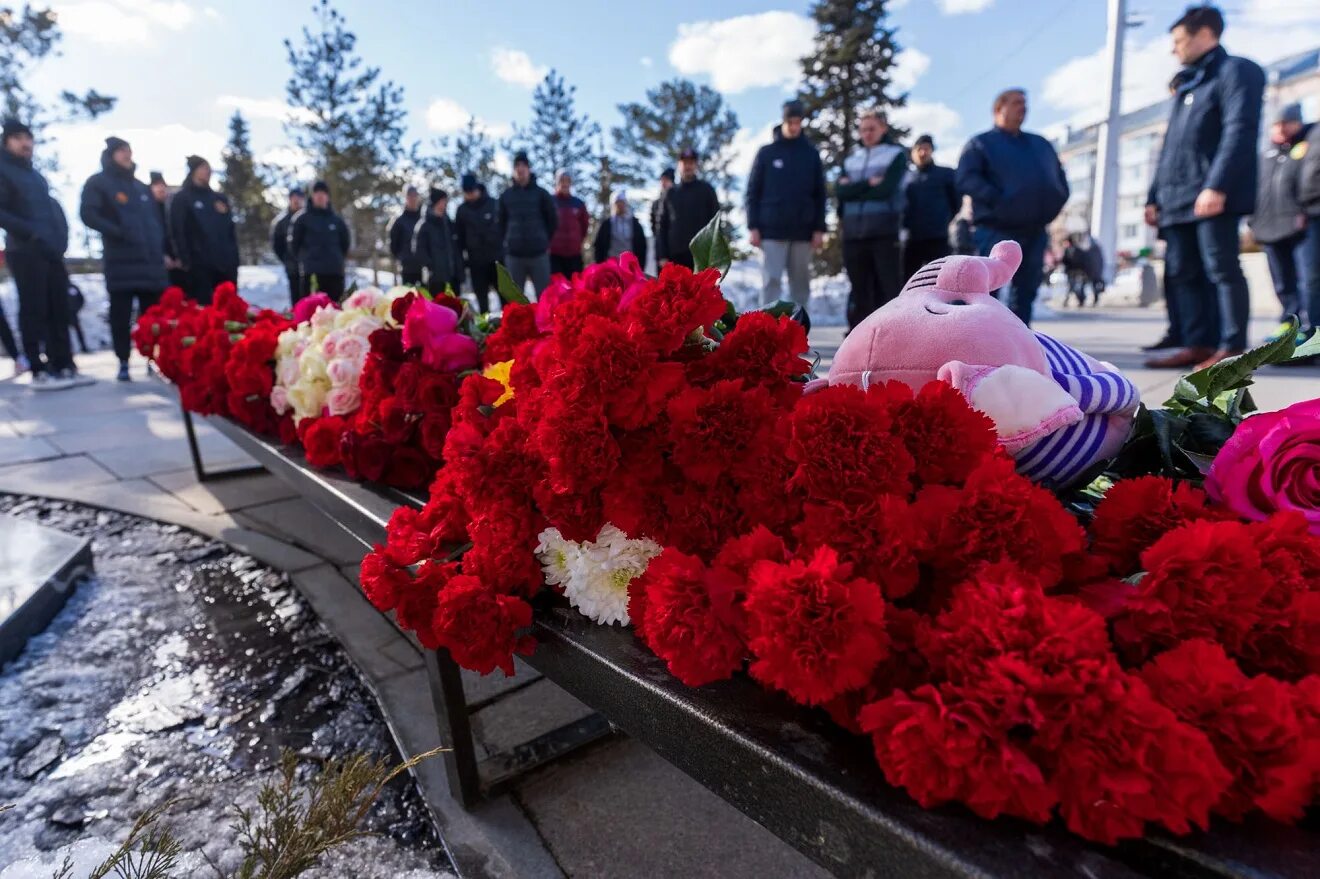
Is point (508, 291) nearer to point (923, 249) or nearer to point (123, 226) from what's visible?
point (923, 249)

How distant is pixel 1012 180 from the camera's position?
471cm

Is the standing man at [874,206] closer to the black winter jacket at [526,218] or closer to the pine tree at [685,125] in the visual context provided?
the black winter jacket at [526,218]

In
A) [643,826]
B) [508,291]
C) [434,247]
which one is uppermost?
[434,247]

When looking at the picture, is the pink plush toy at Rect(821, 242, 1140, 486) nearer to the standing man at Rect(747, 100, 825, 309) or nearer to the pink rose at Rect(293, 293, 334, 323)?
the pink rose at Rect(293, 293, 334, 323)

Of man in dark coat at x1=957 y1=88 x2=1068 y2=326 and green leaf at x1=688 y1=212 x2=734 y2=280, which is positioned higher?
man in dark coat at x1=957 y1=88 x2=1068 y2=326

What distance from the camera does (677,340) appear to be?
88cm

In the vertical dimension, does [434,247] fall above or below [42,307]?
above

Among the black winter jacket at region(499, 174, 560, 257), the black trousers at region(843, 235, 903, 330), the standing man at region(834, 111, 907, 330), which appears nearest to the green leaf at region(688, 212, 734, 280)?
the standing man at region(834, 111, 907, 330)

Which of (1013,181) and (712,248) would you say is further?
(1013,181)

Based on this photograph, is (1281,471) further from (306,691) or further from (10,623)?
(10,623)

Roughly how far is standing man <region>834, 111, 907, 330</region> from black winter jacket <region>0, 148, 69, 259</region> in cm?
672

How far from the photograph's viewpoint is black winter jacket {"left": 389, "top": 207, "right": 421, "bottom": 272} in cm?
945

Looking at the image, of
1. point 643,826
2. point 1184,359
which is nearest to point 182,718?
point 643,826

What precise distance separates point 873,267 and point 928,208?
2.46ft
